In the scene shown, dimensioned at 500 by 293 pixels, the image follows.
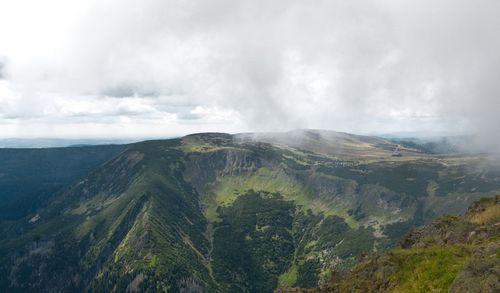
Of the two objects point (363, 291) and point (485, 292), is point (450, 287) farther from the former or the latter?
point (363, 291)

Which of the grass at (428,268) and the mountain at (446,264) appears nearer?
the mountain at (446,264)

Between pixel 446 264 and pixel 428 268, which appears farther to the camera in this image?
pixel 428 268

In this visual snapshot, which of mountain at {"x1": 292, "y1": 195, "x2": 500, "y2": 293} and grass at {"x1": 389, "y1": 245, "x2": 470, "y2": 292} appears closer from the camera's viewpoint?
mountain at {"x1": 292, "y1": 195, "x2": 500, "y2": 293}

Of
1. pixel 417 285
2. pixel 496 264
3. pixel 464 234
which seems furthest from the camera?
pixel 464 234

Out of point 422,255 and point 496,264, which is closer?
point 496,264

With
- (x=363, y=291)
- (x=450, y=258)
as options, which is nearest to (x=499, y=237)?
(x=450, y=258)

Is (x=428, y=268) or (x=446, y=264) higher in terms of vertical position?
(x=446, y=264)

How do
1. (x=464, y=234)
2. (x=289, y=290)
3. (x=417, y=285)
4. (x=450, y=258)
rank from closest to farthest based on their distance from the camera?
1. (x=417, y=285)
2. (x=450, y=258)
3. (x=464, y=234)
4. (x=289, y=290)

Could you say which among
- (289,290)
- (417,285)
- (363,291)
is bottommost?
(289,290)
